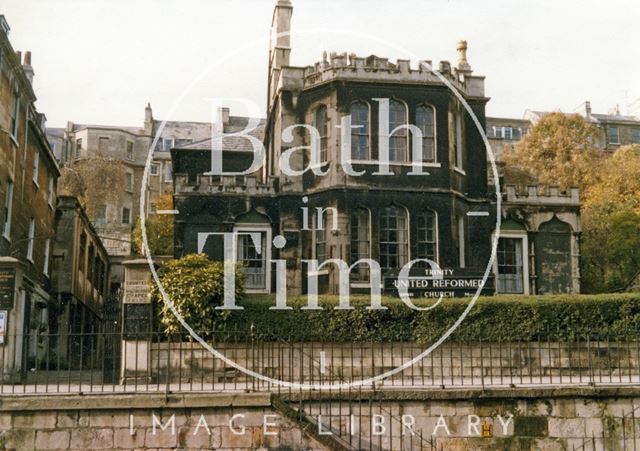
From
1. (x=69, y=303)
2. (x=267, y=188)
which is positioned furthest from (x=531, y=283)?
(x=69, y=303)

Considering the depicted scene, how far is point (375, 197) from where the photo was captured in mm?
26219

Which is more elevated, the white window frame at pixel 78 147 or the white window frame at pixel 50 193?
the white window frame at pixel 78 147

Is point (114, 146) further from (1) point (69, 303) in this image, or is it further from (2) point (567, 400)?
(2) point (567, 400)

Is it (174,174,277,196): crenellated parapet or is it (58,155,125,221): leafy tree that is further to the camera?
(58,155,125,221): leafy tree

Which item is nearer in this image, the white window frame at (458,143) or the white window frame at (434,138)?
the white window frame at (434,138)

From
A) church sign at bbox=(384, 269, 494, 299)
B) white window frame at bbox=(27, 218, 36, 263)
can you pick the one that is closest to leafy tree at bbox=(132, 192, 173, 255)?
white window frame at bbox=(27, 218, 36, 263)

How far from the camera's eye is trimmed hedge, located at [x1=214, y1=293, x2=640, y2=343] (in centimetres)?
1956

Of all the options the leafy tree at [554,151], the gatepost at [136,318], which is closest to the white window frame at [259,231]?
the gatepost at [136,318]

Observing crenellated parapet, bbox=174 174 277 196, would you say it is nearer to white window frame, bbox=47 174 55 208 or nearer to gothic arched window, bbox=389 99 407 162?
gothic arched window, bbox=389 99 407 162

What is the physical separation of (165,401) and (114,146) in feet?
173

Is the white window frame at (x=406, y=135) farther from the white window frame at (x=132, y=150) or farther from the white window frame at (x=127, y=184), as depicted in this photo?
the white window frame at (x=132, y=150)

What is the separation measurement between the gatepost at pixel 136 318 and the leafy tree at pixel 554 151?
29.1 metres

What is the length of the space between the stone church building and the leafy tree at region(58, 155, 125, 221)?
23.0m

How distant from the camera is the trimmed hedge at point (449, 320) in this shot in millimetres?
19562
